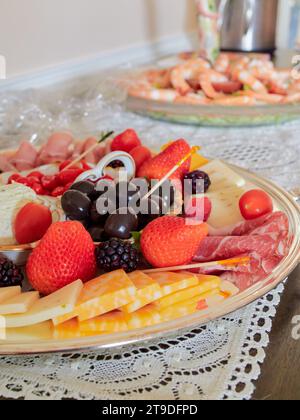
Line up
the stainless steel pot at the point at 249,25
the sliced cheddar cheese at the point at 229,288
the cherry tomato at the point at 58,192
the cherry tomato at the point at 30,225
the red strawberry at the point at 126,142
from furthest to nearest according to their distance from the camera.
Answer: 1. the stainless steel pot at the point at 249,25
2. the red strawberry at the point at 126,142
3. the cherry tomato at the point at 58,192
4. the cherry tomato at the point at 30,225
5. the sliced cheddar cheese at the point at 229,288

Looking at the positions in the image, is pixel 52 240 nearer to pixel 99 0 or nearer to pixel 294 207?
pixel 294 207

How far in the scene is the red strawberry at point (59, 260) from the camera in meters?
0.67

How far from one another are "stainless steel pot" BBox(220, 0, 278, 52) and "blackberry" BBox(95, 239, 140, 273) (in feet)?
4.94

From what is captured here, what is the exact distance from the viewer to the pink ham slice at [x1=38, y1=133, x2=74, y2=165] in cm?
111

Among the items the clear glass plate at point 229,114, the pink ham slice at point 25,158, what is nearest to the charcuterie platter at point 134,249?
the pink ham slice at point 25,158

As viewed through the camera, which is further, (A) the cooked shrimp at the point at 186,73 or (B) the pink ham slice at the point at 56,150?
(A) the cooked shrimp at the point at 186,73

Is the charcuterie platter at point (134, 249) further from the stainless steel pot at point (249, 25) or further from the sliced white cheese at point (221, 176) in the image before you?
the stainless steel pot at point (249, 25)

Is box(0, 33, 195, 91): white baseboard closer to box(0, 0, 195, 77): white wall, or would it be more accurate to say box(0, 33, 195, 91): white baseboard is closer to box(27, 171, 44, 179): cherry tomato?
box(0, 0, 195, 77): white wall

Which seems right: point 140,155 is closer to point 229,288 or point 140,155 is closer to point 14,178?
point 14,178

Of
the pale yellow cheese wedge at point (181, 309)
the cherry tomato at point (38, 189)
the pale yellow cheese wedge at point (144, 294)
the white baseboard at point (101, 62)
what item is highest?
the pale yellow cheese wedge at point (144, 294)

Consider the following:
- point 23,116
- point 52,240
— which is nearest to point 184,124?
point 23,116

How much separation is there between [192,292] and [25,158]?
0.56 meters

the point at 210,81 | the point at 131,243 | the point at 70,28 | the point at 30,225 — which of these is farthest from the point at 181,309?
the point at 70,28

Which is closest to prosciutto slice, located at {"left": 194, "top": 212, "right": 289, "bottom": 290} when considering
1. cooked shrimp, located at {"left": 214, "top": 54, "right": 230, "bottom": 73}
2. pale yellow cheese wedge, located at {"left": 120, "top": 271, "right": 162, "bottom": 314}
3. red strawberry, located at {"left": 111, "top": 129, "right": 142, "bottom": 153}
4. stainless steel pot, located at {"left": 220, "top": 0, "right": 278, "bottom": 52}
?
pale yellow cheese wedge, located at {"left": 120, "top": 271, "right": 162, "bottom": 314}
